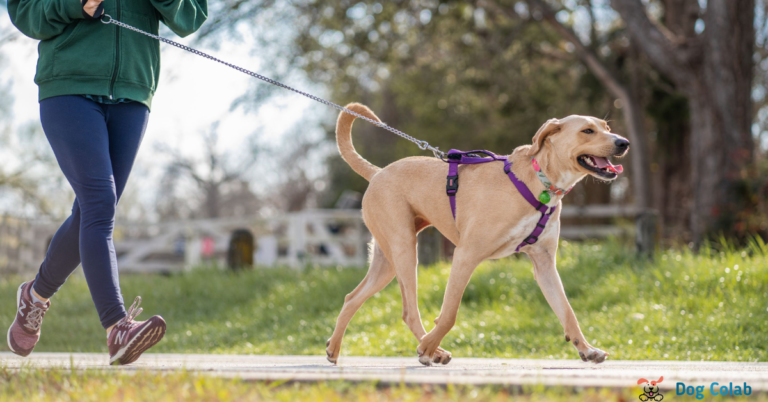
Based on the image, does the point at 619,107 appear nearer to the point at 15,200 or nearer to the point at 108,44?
the point at 108,44

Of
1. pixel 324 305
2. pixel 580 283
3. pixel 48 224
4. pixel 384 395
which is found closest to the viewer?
pixel 384 395

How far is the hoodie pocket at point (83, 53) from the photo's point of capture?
353cm

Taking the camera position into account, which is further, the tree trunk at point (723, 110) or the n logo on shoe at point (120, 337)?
the tree trunk at point (723, 110)

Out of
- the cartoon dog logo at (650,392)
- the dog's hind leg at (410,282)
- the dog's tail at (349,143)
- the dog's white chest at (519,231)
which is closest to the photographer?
the cartoon dog logo at (650,392)

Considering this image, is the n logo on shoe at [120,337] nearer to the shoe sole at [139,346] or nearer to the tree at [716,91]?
the shoe sole at [139,346]

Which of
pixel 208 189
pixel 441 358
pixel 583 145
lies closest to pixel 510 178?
pixel 583 145

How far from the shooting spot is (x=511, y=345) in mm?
5965

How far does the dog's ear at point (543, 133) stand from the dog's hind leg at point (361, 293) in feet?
3.72

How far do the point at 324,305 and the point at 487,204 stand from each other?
521cm

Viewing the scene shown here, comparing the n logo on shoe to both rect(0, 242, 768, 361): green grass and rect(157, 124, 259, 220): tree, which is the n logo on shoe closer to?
rect(0, 242, 768, 361): green grass

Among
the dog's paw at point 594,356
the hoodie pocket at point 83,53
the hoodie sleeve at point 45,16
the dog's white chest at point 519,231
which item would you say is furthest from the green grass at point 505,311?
the hoodie sleeve at point 45,16

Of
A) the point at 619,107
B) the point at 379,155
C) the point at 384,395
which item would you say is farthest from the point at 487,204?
the point at 379,155

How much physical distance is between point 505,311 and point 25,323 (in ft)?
15.2

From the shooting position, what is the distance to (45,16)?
3463 mm
